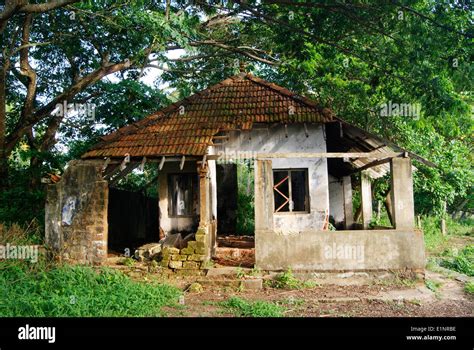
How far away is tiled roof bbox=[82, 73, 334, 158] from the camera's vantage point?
9.76 m

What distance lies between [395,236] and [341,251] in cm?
127

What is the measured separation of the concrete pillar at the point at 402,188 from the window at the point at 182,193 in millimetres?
5565

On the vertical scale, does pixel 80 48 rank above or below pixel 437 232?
above

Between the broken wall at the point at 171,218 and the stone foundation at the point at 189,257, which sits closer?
the stone foundation at the point at 189,257

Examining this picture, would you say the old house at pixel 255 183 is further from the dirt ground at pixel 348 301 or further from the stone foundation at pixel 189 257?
the dirt ground at pixel 348 301

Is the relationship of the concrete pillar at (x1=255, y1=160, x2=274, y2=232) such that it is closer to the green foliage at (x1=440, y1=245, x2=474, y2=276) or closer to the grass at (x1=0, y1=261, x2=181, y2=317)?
the grass at (x1=0, y1=261, x2=181, y2=317)

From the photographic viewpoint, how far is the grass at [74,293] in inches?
237

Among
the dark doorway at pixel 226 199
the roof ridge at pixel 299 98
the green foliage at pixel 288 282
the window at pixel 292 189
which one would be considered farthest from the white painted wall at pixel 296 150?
the dark doorway at pixel 226 199

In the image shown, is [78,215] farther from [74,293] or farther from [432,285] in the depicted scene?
[432,285]

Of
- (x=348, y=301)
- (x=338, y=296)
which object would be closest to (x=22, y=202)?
(x=338, y=296)

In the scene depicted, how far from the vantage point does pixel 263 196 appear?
868 centimetres

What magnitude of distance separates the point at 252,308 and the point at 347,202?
782 cm

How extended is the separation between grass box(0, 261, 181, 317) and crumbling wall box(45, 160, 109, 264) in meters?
0.67

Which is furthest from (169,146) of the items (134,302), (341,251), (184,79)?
(184,79)
